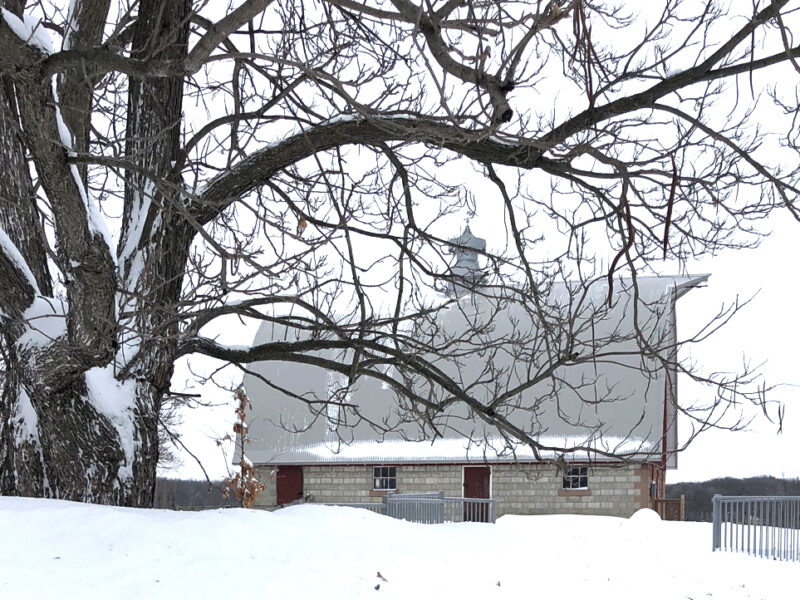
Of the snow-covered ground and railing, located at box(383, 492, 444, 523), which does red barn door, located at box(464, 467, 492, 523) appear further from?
the snow-covered ground

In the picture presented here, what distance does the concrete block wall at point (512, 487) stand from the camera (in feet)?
68.7

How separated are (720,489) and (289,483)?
26.3 metres

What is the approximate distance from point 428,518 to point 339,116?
9.28 meters

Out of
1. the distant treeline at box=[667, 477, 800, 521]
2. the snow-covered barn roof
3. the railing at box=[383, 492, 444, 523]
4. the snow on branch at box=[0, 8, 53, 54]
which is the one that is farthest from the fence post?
the distant treeline at box=[667, 477, 800, 521]

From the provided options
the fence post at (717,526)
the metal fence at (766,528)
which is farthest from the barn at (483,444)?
the fence post at (717,526)

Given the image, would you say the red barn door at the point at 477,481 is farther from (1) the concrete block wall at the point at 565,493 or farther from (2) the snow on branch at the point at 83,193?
(2) the snow on branch at the point at 83,193

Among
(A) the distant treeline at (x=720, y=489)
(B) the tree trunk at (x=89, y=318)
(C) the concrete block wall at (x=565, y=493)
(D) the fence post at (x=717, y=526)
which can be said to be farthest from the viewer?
(A) the distant treeline at (x=720, y=489)

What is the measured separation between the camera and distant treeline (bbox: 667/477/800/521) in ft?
132

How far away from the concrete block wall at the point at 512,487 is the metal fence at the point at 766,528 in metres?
6.30

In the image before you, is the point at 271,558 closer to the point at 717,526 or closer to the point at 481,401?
the point at 717,526

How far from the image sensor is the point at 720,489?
41281mm

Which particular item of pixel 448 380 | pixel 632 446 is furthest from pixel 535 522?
pixel 448 380

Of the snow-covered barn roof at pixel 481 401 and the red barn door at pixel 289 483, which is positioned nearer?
the snow-covered barn roof at pixel 481 401

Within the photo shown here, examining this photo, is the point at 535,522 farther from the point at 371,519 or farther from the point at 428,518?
the point at 371,519
